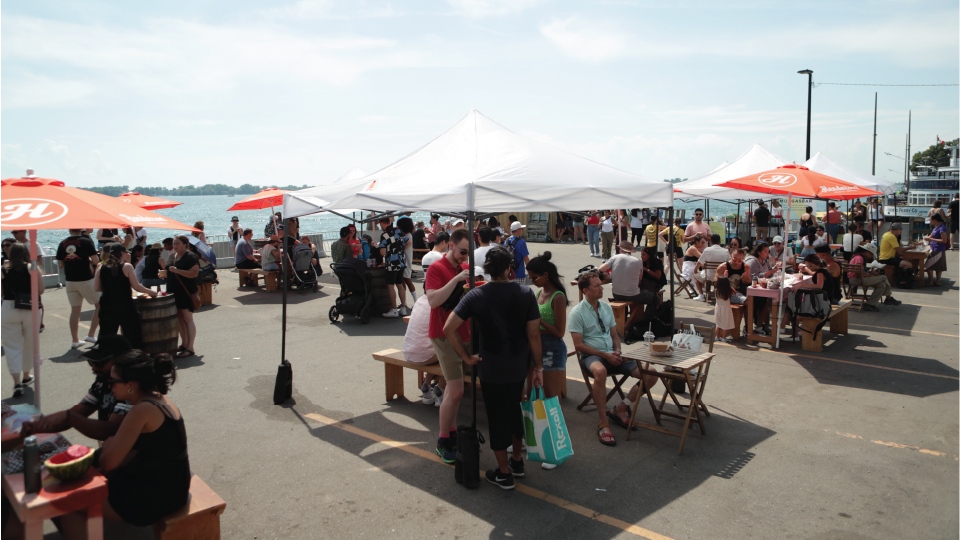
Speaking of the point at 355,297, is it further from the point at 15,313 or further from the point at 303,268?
the point at 15,313

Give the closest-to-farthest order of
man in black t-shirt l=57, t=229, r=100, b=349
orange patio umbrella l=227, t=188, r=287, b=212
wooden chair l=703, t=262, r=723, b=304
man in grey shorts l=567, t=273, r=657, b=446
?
man in grey shorts l=567, t=273, r=657, b=446, man in black t-shirt l=57, t=229, r=100, b=349, wooden chair l=703, t=262, r=723, b=304, orange patio umbrella l=227, t=188, r=287, b=212

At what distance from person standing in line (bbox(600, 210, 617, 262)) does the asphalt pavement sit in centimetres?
1098

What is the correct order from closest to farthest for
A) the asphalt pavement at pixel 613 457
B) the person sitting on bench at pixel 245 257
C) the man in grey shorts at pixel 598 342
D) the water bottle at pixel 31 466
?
the water bottle at pixel 31 466 → the asphalt pavement at pixel 613 457 → the man in grey shorts at pixel 598 342 → the person sitting on bench at pixel 245 257

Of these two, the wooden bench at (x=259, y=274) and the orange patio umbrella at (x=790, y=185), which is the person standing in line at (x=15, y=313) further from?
the orange patio umbrella at (x=790, y=185)

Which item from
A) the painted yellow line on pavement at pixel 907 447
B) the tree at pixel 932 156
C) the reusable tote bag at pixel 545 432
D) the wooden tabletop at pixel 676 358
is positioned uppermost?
the tree at pixel 932 156

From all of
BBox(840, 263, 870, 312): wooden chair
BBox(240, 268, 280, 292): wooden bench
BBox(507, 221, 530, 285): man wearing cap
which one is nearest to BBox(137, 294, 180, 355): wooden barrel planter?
BBox(507, 221, 530, 285): man wearing cap

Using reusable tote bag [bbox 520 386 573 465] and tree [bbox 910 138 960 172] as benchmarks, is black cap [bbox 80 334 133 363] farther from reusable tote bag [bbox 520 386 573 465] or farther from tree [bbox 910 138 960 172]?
tree [bbox 910 138 960 172]

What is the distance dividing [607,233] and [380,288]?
409 inches

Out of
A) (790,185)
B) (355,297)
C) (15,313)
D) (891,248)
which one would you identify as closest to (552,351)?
(790,185)

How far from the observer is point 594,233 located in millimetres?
21562

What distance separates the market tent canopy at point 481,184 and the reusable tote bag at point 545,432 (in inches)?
70.1

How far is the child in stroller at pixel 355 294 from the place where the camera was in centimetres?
1088

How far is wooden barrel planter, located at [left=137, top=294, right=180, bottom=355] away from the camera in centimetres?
816

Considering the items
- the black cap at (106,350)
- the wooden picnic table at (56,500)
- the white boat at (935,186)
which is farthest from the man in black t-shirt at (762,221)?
the white boat at (935,186)
